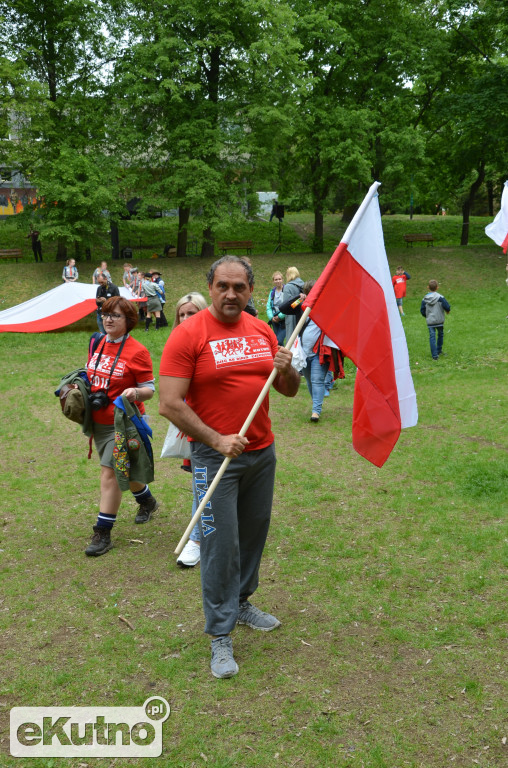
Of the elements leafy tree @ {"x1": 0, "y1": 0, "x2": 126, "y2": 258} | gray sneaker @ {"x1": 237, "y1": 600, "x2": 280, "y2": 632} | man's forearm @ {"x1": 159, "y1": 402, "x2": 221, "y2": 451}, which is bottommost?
gray sneaker @ {"x1": 237, "y1": 600, "x2": 280, "y2": 632}

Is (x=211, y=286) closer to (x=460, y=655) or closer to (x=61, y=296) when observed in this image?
(x=460, y=655)

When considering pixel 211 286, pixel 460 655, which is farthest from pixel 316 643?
pixel 211 286

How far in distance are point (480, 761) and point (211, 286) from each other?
2743 millimetres

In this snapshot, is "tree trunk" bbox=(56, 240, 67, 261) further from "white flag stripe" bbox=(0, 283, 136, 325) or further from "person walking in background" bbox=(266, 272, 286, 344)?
"person walking in background" bbox=(266, 272, 286, 344)

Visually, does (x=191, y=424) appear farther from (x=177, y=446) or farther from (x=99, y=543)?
(x=99, y=543)

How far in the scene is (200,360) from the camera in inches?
143

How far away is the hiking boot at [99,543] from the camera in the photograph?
5.52 metres

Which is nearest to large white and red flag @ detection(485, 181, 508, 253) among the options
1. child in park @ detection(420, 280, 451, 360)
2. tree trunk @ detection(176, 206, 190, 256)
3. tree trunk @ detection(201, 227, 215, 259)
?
child in park @ detection(420, 280, 451, 360)

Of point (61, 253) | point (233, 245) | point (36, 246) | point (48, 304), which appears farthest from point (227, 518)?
point (233, 245)

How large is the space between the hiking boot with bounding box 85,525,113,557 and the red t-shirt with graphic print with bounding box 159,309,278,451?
2286mm

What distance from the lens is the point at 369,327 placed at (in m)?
4.03

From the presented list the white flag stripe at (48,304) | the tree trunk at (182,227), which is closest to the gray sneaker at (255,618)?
the white flag stripe at (48,304)

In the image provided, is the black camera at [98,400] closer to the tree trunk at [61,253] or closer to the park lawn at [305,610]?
the park lawn at [305,610]

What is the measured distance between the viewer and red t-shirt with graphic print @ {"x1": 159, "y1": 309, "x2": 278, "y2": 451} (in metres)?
3.62
